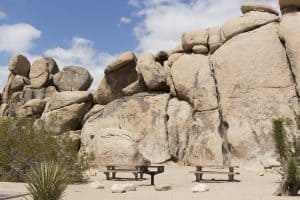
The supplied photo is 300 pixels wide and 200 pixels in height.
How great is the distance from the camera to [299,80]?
72.4 feet

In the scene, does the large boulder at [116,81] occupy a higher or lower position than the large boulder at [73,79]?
lower

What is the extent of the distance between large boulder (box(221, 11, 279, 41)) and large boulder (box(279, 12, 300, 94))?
132cm

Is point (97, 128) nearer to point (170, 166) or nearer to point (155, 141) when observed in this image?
point (155, 141)

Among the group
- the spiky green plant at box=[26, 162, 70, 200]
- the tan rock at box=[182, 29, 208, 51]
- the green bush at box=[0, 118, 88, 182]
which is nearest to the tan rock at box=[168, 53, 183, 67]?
the tan rock at box=[182, 29, 208, 51]

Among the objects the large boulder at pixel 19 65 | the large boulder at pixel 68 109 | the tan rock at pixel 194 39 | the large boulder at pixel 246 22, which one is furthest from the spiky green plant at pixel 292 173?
the large boulder at pixel 19 65

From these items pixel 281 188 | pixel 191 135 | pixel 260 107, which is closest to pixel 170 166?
pixel 191 135

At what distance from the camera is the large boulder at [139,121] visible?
2612 cm

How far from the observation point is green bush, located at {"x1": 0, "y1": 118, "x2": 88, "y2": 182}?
16953 mm

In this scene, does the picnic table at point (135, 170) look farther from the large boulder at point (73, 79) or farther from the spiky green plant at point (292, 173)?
the large boulder at point (73, 79)

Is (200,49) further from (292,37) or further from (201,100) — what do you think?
(292,37)

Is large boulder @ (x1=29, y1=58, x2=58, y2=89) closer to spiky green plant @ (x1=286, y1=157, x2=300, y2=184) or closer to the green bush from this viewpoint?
the green bush

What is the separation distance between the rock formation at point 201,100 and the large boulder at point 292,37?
5 centimetres

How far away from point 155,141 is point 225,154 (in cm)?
470

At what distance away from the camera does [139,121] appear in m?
27.7
